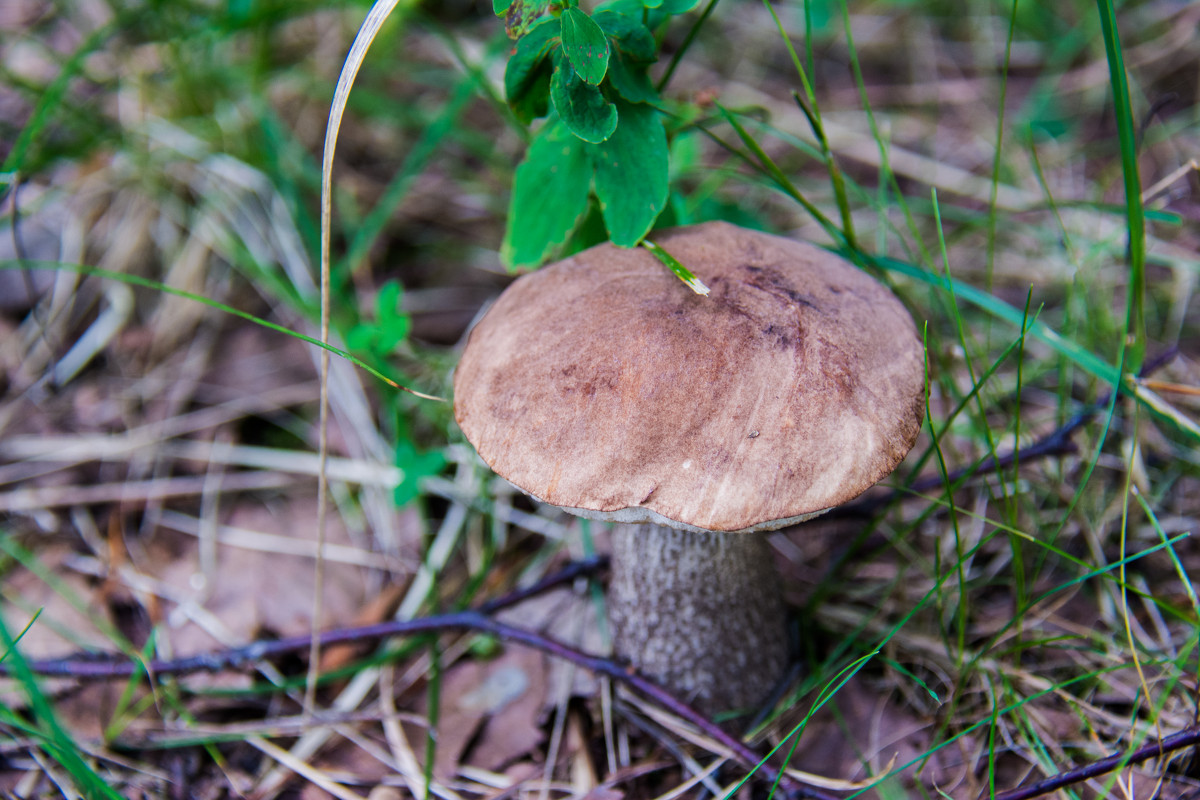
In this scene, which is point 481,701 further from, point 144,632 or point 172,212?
point 172,212

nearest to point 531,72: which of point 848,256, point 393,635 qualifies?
point 848,256

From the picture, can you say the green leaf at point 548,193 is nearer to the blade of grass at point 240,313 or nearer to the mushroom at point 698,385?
the mushroom at point 698,385

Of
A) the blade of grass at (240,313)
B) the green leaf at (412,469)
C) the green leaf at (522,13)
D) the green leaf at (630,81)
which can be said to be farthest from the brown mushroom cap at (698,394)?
the green leaf at (412,469)

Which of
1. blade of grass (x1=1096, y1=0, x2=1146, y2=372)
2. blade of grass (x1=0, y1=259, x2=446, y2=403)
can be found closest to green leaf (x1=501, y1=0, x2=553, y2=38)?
blade of grass (x1=0, y1=259, x2=446, y2=403)

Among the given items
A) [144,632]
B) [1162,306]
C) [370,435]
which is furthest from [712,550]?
[1162,306]

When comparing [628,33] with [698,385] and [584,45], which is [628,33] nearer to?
[584,45]

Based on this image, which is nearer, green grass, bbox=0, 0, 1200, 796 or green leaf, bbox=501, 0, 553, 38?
green leaf, bbox=501, 0, 553, 38

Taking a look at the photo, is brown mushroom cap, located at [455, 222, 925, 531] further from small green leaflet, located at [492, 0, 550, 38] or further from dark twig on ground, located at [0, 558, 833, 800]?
dark twig on ground, located at [0, 558, 833, 800]
